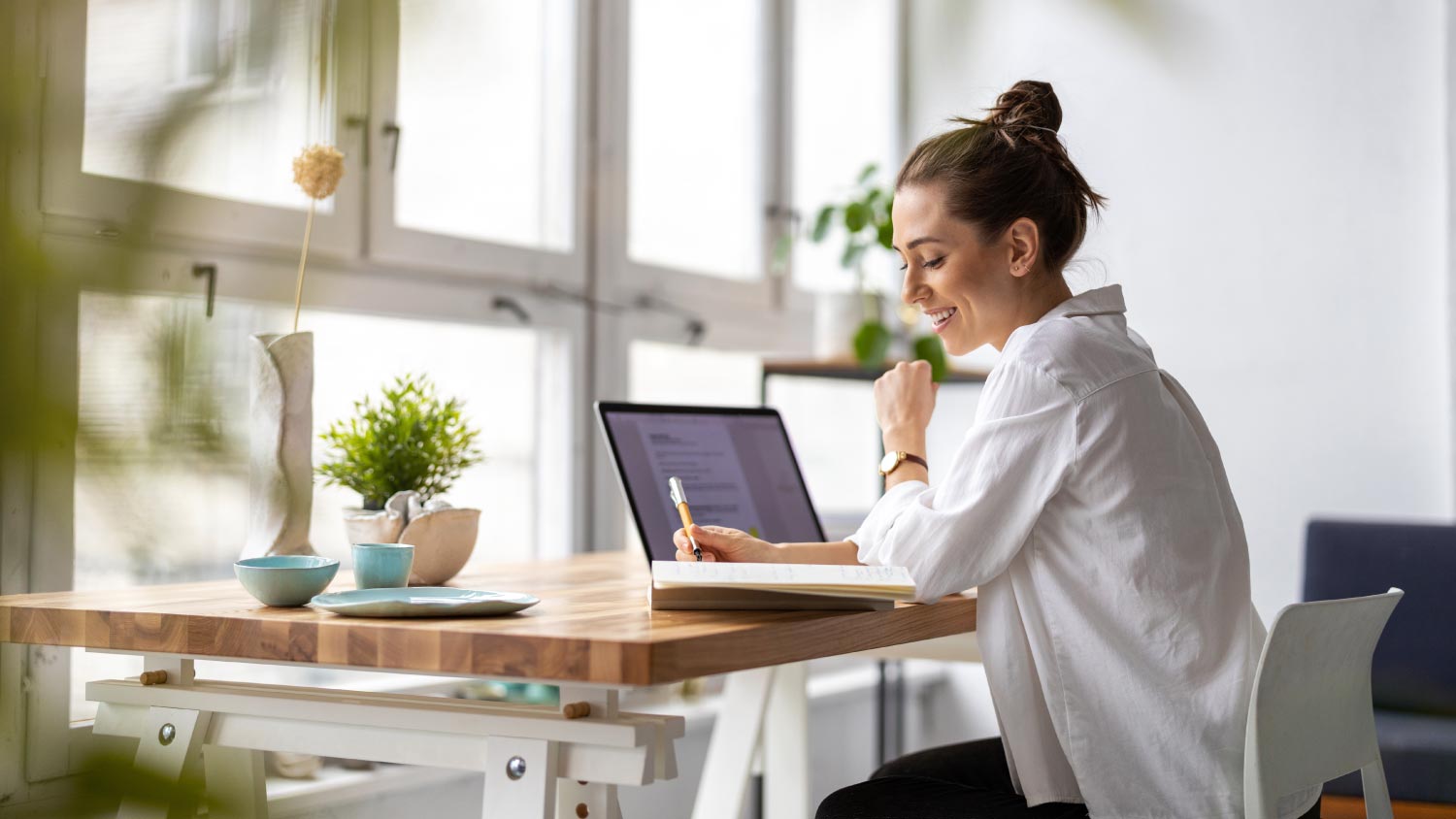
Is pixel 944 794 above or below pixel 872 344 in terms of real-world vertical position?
below

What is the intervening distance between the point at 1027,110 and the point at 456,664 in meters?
0.83

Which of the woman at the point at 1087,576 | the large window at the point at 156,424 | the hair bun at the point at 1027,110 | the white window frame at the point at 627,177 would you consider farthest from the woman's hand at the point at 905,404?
the white window frame at the point at 627,177

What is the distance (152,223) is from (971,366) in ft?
10.8

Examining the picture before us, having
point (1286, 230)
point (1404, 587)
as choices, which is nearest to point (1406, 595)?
point (1404, 587)

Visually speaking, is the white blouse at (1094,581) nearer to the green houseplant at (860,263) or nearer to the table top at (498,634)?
the table top at (498,634)

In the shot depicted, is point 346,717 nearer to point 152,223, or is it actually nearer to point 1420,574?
point 152,223

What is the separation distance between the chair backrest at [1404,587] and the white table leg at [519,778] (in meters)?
1.81

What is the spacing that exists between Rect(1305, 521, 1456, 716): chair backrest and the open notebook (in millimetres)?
1590

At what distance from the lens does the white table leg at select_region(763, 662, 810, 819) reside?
2225 millimetres

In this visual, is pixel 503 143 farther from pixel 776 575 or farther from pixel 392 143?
pixel 776 575

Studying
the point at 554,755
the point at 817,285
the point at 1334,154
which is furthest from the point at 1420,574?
the point at 554,755

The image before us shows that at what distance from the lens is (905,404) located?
4.79 ft

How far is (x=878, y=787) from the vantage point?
4.32 ft

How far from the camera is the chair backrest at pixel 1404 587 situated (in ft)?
8.13
